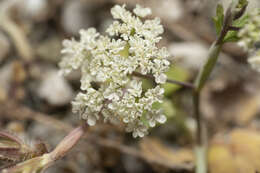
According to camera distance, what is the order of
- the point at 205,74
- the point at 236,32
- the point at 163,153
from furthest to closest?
the point at 163,153
the point at 205,74
the point at 236,32

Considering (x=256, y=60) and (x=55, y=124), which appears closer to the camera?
(x=256, y=60)

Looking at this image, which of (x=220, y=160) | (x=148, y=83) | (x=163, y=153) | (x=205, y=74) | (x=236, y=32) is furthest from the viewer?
(x=148, y=83)

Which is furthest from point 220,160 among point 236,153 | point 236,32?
point 236,32

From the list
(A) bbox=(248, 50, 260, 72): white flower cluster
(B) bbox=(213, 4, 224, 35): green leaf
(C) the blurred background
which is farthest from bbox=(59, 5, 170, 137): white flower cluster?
(C) the blurred background

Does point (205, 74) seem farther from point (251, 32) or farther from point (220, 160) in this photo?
point (220, 160)

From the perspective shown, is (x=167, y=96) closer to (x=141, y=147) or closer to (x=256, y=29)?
(x=141, y=147)

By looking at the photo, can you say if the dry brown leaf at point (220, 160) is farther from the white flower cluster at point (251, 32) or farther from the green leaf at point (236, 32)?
the white flower cluster at point (251, 32)

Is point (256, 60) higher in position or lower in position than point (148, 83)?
lower
